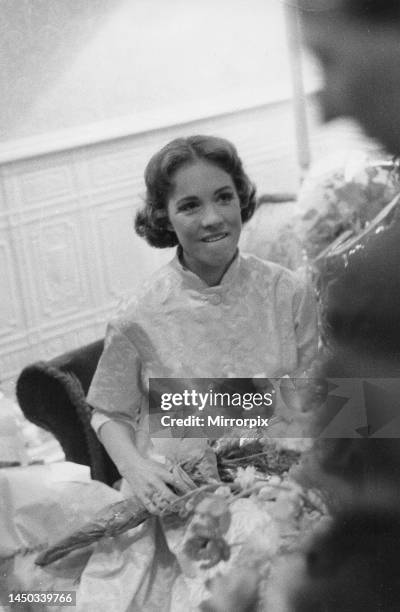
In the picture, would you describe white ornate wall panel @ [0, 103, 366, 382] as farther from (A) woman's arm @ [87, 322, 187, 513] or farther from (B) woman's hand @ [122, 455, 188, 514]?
(B) woman's hand @ [122, 455, 188, 514]

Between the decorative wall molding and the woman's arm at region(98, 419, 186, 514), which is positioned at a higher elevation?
the decorative wall molding

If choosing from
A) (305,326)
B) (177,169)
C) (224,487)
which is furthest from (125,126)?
(224,487)

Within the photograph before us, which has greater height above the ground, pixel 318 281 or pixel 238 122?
pixel 238 122

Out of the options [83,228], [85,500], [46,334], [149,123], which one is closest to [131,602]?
[85,500]

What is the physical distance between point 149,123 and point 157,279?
0.53 feet

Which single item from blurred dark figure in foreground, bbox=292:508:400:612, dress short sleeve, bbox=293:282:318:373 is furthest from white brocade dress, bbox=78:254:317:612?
blurred dark figure in foreground, bbox=292:508:400:612

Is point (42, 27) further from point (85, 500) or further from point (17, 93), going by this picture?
point (85, 500)

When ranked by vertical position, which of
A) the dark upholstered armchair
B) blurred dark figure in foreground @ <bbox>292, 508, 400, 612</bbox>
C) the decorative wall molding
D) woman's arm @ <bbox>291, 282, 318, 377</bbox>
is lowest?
blurred dark figure in foreground @ <bbox>292, 508, 400, 612</bbox>

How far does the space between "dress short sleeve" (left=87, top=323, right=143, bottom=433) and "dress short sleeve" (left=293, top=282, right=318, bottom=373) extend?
17cm

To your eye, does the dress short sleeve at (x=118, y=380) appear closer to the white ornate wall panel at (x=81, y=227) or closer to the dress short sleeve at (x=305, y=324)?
the white ornate wall panel at (x=81, y=227)

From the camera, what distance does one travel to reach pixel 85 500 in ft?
3.73

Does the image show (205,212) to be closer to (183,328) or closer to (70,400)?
(183,328)

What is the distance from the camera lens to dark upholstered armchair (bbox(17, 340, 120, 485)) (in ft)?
3.67

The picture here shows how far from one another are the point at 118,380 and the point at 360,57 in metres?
0.41
